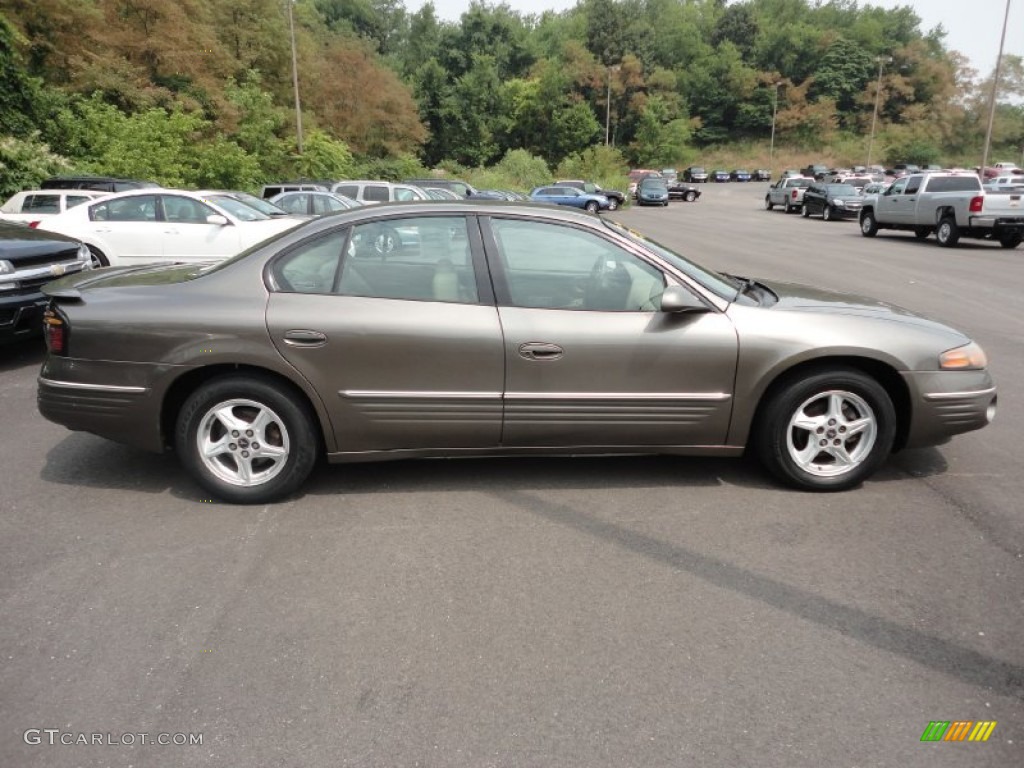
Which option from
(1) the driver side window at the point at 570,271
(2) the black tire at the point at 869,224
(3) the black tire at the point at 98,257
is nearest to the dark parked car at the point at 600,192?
(2) the black tire at the point at 869,224

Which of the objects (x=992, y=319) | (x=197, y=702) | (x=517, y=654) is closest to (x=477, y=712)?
(x=517, y=654)

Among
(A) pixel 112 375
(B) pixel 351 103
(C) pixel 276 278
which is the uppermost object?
(B) pixel 351 103

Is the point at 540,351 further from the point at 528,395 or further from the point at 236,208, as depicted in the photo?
the point at 236,208

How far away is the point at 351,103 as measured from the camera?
175 feet

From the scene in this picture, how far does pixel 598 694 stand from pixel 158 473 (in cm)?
317

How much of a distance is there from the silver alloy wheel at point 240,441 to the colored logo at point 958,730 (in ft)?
10.2

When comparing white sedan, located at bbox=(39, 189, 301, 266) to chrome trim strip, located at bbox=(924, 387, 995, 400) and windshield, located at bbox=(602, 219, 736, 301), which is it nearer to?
windshield, located at bbox=(602, 219, 736, 301)

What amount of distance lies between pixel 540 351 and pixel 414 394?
2.29 feet

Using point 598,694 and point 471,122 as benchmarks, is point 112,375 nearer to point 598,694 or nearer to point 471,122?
point 598,694

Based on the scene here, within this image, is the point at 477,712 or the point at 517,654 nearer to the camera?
the point at 477,712

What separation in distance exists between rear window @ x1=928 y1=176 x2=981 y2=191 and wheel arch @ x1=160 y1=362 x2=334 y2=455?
21.6 metres

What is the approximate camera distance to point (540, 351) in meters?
4.16

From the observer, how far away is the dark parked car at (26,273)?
7.08 m

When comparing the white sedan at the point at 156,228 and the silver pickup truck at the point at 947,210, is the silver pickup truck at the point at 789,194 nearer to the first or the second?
the silver pickup truck at the point at 947,210
